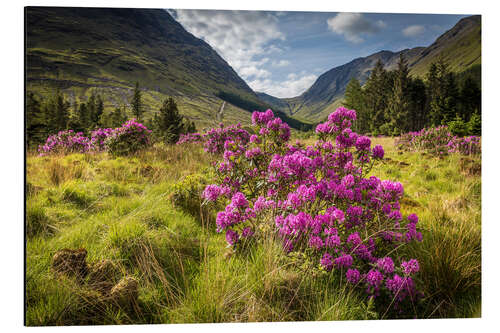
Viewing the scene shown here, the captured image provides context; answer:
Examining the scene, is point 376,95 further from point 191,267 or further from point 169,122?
point 191,267

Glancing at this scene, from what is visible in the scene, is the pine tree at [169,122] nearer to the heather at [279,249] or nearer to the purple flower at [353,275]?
the heather at [279,249]

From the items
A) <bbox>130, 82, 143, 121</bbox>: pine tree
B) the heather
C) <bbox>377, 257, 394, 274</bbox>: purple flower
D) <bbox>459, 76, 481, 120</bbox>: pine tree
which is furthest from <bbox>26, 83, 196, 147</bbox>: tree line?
<bbox>459, 76, 481, 120</bbox>: pine tree

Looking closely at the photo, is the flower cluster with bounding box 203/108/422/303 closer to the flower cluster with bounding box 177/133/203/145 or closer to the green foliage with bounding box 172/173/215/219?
the green foliage with bounding box 172/173/215/219

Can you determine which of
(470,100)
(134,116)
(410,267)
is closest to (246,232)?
(410,267)

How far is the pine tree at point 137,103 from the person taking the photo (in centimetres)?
639

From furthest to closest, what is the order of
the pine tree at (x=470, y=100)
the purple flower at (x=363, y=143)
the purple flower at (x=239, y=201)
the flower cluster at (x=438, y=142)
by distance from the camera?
the flower cluster at (x=438, y=142)
the pine tree at (x=470, y=100)
the purple flower at (x=363, y=143)
the purple flower at (x=239, y=201)

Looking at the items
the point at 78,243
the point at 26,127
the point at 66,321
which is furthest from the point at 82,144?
the point at 66,321

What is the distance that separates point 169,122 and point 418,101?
14.3 m

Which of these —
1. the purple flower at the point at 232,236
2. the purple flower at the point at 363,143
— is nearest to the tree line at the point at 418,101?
the purple flower at the point at 363,143

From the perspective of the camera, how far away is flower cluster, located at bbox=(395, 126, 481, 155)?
5.38m

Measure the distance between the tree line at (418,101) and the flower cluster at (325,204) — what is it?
6.82ft

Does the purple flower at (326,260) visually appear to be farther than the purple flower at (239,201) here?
No

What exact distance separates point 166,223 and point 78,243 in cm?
93

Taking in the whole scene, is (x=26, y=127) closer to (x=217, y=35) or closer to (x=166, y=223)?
(x=166, y=223)
